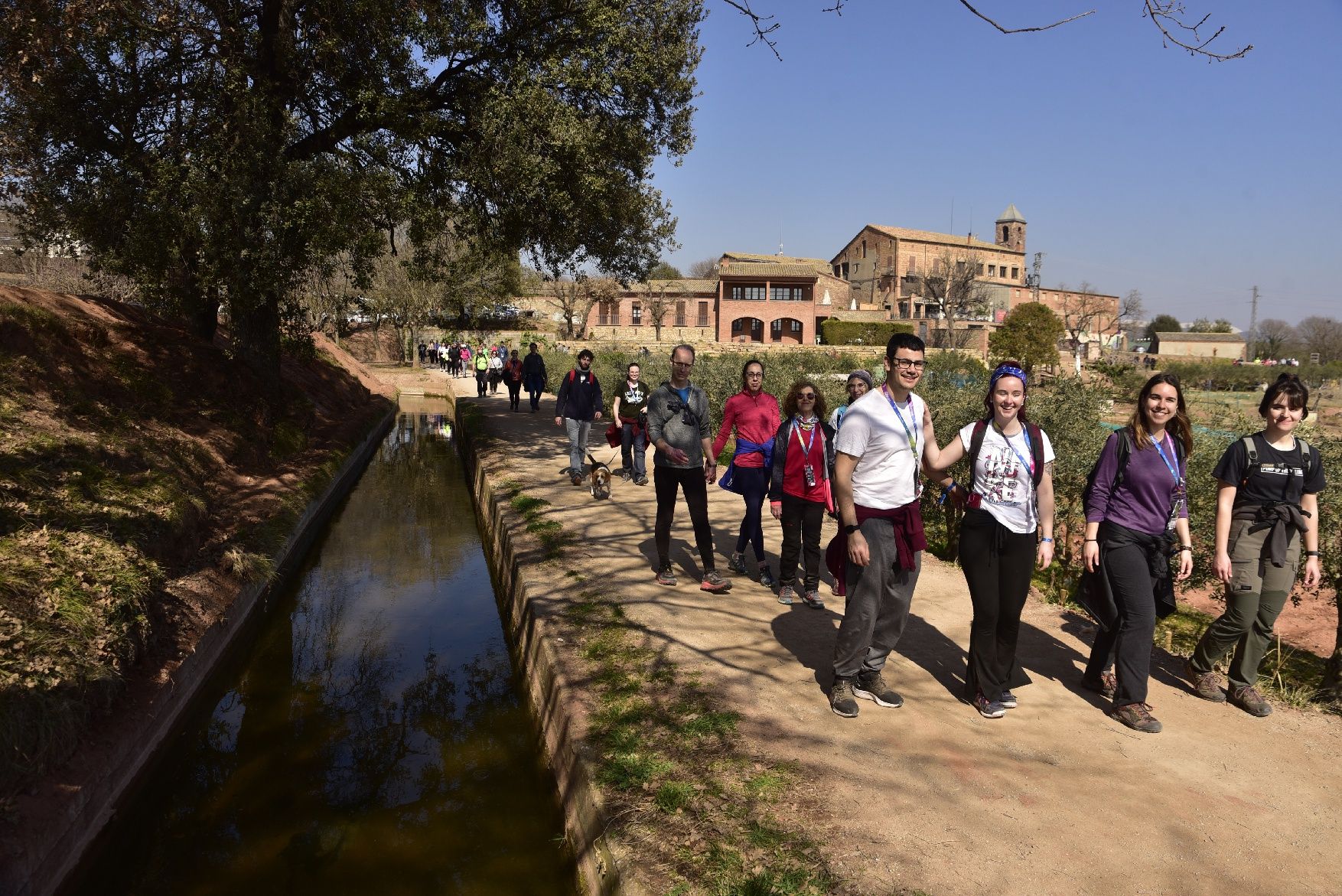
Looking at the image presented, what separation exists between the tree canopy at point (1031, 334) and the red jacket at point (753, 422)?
44.6 m

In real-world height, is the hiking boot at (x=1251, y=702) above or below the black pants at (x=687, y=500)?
below

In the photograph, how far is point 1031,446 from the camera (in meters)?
4.21

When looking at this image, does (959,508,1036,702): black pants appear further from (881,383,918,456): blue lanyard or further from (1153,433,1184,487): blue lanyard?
(1153,433,1184,487): blue lanyard

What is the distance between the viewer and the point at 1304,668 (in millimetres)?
5852

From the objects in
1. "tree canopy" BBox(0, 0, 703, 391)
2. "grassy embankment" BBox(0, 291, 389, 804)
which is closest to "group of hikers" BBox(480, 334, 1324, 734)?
"grassy embankment" BBox(0, 291, 389, 804)

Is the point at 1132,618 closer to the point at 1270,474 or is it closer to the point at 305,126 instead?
the point at 1270,474

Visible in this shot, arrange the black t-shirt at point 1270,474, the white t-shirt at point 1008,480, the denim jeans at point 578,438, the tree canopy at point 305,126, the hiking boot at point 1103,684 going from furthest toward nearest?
1. the denim jeans at point 578,438
2. the tree canopy at point 305,126
3. the hiking boot at point 1103,684
4. the black t-shirt at point 1270,474
5. the white t-shirt at point 1008,480

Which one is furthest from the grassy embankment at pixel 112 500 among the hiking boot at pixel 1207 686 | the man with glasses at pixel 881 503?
the hiking boot at pixel 1207 686

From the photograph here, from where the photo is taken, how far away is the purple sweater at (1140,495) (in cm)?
432

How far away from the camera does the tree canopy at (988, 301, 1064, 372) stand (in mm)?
48062

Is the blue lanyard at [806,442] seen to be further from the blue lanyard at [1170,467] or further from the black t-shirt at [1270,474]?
the black t-shirt at [1270,474]

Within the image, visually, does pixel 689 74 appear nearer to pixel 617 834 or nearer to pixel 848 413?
pixel 848 413

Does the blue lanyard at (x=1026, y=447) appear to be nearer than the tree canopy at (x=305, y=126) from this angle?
Yes

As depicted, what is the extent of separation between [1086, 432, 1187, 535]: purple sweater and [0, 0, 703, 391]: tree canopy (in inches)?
336
